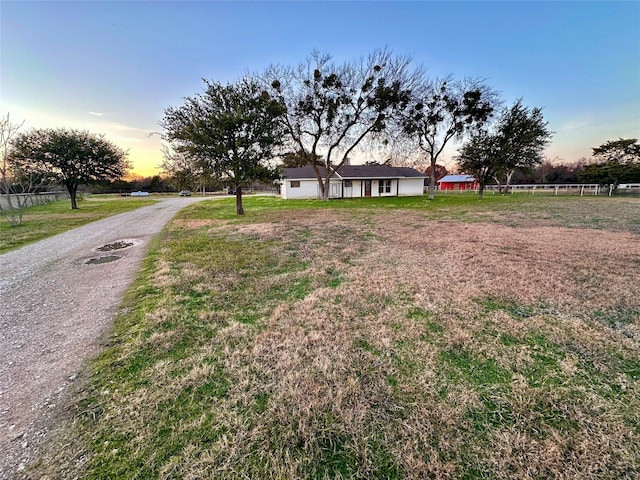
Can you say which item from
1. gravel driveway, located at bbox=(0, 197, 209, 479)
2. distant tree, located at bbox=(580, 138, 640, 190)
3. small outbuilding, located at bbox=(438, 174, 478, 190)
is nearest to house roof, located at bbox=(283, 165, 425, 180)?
distant tree, located at bbox=(580, 138, 640, 190)

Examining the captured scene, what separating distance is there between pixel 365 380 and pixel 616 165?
39.9m

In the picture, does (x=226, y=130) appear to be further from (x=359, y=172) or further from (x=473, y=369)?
(x=359, y=172)

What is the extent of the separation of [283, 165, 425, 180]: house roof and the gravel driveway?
2190 centimetres

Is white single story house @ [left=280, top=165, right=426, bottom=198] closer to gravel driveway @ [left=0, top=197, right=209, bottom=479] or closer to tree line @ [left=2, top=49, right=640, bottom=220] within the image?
tree line @ [left=2, top=49, right=640, bottom=220]

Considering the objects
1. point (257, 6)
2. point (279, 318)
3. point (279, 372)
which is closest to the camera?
point (279, 372)

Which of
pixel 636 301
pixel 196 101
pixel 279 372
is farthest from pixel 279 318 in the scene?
pixel 196 101

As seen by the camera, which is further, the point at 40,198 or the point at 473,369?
the point at 40,198

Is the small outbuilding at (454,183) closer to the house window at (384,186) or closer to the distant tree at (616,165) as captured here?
the distant tree at (616,165)

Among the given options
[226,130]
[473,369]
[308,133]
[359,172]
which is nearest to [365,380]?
[473,369]

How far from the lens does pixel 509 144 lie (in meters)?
23.8

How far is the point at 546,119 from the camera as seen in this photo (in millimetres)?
23422

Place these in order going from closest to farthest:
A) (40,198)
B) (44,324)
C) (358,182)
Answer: (44,324)
(40,198)
(358,182)

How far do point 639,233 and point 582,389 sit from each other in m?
9.80

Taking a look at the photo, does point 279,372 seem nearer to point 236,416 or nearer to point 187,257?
point 236,416
